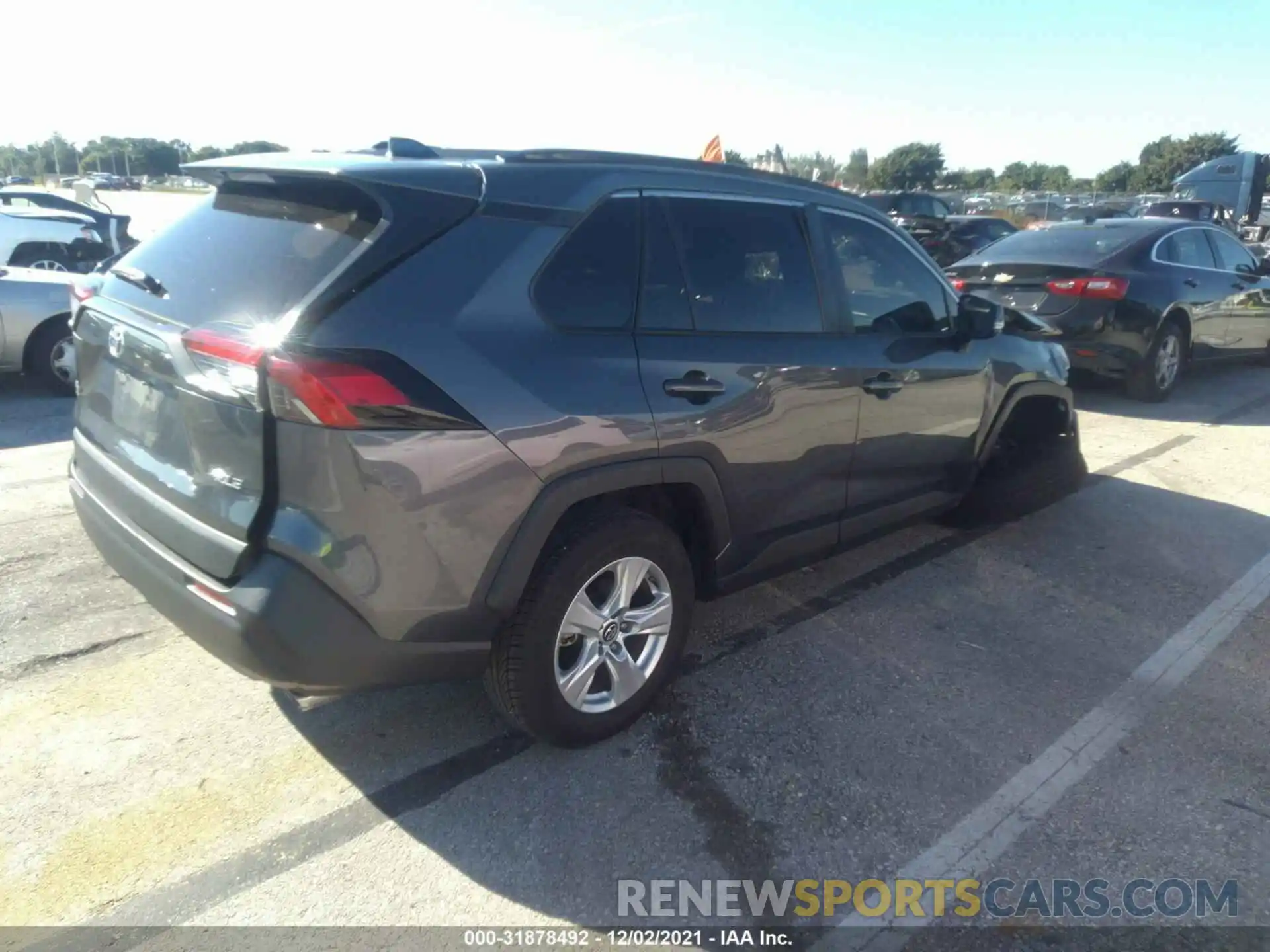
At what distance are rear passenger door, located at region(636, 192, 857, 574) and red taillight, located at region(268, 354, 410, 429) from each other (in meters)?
0.92

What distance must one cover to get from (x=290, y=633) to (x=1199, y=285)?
9205 millimetres

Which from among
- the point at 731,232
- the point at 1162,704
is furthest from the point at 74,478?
the point at 1162,704

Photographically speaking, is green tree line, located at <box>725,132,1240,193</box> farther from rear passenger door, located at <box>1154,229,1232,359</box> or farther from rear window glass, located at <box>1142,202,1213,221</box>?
rear passenger door, located at <box>1154,229,1232,359</box>

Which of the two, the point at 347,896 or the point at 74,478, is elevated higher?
the point at 74,478

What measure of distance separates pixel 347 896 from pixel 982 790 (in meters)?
1.93

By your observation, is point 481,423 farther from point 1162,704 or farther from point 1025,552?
point 1025,552

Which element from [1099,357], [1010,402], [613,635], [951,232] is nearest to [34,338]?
[613,635]

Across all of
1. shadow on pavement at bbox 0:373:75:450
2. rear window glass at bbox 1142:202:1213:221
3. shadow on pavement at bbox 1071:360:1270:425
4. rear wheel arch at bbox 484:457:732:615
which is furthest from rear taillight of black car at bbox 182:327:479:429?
rear window glass at bbox 1142:202:1213:221

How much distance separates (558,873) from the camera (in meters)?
2.57

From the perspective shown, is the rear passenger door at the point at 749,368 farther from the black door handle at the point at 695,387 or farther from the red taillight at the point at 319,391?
the red taillight at the point at 319,391

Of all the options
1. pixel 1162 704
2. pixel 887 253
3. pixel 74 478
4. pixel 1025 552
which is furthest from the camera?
pixel 1025 552

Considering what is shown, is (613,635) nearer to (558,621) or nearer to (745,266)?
(558,621)

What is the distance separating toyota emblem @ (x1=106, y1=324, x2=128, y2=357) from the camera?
2896 millimetres

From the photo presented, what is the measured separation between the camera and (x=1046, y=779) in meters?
3.07
